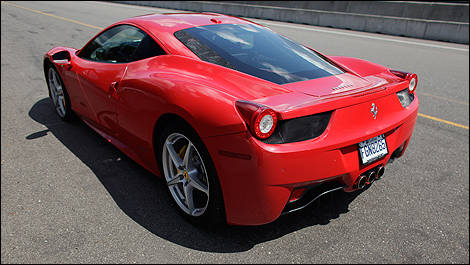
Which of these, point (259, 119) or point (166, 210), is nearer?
point (259, 119)

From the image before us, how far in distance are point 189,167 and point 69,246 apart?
0.97m

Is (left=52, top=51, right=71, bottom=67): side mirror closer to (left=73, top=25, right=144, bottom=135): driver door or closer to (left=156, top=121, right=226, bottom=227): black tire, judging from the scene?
(left=73, top=25, right=144, bottom=135): driver door

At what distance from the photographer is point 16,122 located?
490 centimetres

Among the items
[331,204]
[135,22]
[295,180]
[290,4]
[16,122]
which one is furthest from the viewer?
[290,4]

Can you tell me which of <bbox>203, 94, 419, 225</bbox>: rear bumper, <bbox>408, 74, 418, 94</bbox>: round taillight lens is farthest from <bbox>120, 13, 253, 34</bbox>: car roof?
<bbox>408, 74, 418, 94</bbox>: round taillight lens

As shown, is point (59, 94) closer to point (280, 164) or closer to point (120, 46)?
point (120, 46)

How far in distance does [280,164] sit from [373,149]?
749 mm

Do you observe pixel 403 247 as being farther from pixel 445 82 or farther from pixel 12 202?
pixel 445 82

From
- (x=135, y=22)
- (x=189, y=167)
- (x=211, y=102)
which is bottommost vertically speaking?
(x=189, y=167)

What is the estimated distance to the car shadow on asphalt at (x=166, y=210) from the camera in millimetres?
2705

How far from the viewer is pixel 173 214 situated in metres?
3.00

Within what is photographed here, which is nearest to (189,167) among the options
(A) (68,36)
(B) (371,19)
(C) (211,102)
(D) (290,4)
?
(C) (211,102)

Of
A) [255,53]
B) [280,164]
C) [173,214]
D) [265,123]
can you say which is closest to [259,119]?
[265,123]

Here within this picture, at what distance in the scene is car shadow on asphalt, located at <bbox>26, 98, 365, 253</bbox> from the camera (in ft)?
8.87
